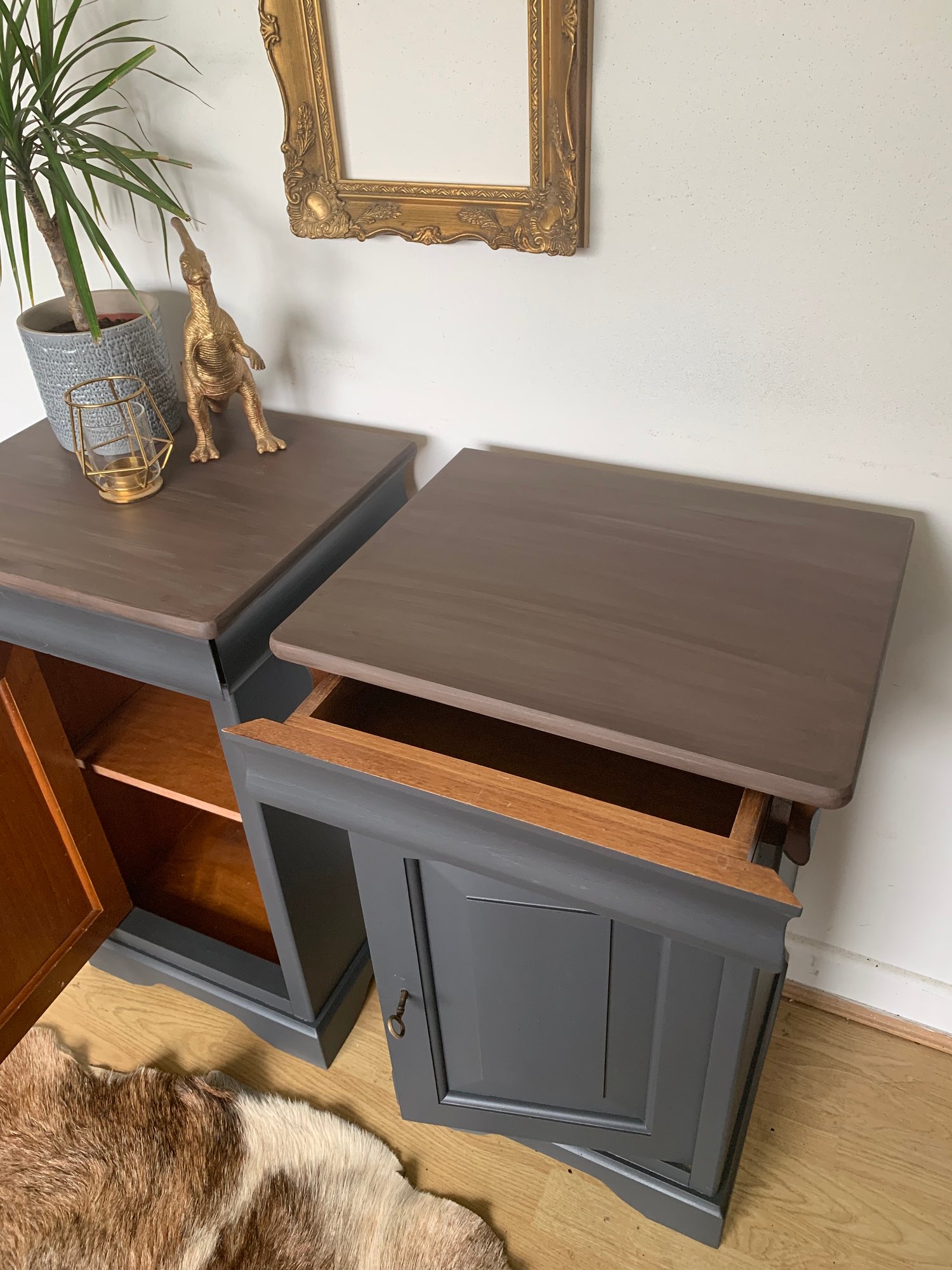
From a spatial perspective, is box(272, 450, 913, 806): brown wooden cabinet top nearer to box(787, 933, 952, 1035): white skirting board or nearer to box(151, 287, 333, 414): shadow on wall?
box(151, 287, 333, 414): shadow on wall

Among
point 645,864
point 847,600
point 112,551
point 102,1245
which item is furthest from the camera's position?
point 102,1245

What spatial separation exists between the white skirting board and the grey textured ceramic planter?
123 cm

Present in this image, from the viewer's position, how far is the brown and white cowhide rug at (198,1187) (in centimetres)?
120

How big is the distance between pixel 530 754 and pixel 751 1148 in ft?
2.40

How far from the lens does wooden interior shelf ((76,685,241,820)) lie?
1.27 meters

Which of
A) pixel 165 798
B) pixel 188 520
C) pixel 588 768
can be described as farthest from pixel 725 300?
pixel 165 798

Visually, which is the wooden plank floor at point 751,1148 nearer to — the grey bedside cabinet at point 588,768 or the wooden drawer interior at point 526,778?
the grey bedside cabinet at point 588,768

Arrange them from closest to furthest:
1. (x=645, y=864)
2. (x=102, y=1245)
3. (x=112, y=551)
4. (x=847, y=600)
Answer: (x=645, y=864), (x=847, y=600), (x=112, y=551), (x=102, y=1245)

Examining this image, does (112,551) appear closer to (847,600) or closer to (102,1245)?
(847,600)

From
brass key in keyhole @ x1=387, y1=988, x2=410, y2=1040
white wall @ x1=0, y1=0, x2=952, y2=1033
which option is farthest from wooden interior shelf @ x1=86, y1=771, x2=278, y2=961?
white wall @ x1=0, y1=0, x2=952, y2=1033

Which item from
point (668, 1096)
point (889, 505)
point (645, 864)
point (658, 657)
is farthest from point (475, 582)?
point (668, 1096)

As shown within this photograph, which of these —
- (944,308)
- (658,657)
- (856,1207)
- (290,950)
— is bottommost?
(856,1207)

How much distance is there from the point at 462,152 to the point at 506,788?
2.30 feet

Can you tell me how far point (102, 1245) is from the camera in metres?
1.21
